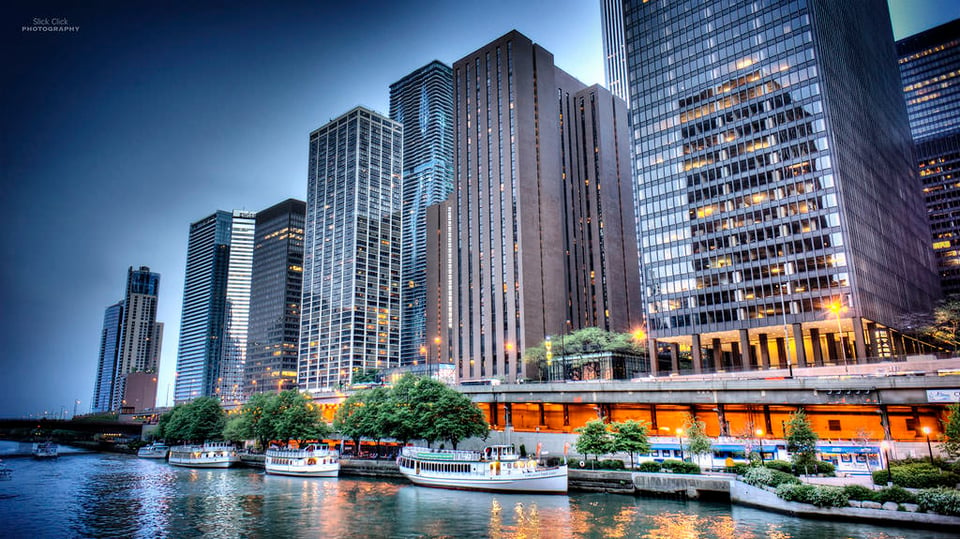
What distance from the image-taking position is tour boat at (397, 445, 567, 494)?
229 ft

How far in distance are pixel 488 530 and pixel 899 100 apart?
199807 mm

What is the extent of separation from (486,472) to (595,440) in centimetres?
1485

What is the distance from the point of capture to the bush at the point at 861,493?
48000 millimetres

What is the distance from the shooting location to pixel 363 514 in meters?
59.1

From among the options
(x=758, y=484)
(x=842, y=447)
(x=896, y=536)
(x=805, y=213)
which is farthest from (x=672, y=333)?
(x=896, y=536)

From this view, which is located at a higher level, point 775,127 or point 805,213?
point 775,127

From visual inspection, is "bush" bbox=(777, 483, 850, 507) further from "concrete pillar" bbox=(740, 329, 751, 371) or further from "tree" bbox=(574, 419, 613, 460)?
"concrete pillar" bbox=(740, 329, 751, 371)

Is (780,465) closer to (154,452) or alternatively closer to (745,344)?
(745,344)

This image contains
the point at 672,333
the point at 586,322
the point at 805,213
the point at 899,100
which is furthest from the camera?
the point at 586,322

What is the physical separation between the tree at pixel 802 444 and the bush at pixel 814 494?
7933 mm

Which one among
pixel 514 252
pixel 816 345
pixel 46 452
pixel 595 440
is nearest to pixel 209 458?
pixel 46 452

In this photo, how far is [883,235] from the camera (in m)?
135

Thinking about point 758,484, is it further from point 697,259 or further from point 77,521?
point 697,259

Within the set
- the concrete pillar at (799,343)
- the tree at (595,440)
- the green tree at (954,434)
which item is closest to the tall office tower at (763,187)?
the concrete pillar at (799,343)
